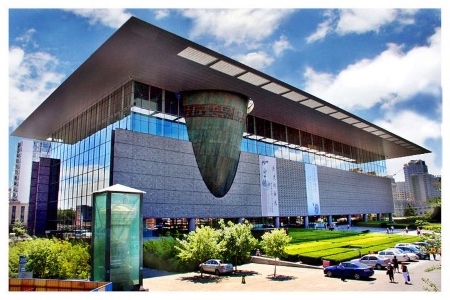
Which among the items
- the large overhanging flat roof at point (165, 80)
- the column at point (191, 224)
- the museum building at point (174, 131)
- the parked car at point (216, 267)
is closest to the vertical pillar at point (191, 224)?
the column at point (191, 224)

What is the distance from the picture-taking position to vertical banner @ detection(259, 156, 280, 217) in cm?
4759

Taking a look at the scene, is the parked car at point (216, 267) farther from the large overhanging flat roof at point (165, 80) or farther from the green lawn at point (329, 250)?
the large overhanging flat roof at point (165, 80)

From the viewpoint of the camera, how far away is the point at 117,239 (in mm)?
17672

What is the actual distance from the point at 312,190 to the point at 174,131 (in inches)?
1188

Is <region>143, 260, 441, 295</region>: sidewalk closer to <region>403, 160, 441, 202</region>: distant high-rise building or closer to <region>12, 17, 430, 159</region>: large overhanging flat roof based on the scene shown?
<region>12, 17, 430, 159</region>: large overhanging flat roof

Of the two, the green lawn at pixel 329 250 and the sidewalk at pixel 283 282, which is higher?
the green lawn at pixel 329 250

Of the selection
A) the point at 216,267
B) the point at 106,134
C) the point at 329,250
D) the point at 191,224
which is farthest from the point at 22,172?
the point at 329,250

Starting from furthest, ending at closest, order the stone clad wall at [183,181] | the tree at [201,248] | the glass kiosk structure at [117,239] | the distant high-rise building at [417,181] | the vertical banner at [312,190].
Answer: the distant high-rise building at [417,181] < the vertical banner at [312,190] < the stone clad wall at [183,181] < the tree at [201,248] < the glass kiosk structure at [117,239]

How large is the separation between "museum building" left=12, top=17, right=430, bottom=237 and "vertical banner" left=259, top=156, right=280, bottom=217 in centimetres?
15

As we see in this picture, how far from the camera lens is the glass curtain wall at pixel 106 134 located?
114ft

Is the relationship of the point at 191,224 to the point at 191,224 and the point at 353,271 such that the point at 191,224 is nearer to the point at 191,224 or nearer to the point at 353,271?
the point at 191,224

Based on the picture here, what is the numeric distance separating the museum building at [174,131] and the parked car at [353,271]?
17772mm

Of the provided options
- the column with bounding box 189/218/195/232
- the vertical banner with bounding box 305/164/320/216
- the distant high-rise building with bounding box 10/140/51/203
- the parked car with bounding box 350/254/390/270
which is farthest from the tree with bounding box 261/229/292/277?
the distant high-rise building with bounding box 10/140/51/203

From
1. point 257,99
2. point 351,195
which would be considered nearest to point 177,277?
point 257,99
